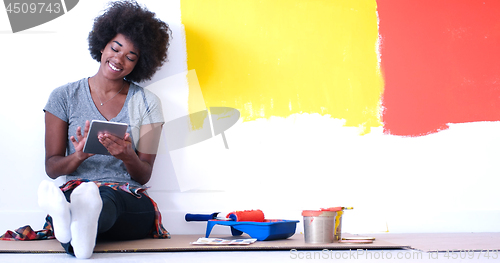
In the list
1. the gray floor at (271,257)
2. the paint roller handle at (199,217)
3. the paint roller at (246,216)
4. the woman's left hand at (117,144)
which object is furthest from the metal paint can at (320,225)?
the woman's left hand at (117,144)

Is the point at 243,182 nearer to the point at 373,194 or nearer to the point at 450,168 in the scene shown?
the point at 373,194

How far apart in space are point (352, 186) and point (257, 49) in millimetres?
817

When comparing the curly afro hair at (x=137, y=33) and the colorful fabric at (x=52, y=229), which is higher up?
the curly afro hair at (x=137, y=33)

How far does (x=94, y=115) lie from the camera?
171 cm

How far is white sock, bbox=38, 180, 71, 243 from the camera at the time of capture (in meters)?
1.03

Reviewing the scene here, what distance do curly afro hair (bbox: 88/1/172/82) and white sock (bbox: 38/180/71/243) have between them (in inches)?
35.7

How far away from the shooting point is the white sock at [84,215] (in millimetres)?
1074

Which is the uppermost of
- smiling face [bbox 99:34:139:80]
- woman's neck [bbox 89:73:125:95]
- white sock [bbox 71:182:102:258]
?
smiling face [bbox 99:34:139:80]

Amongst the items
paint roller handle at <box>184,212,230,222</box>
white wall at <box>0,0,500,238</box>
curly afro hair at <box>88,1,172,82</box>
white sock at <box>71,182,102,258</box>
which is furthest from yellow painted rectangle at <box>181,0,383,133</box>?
white sock at <box>71,182,102,258</box>

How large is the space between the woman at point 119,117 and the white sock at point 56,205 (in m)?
0.26

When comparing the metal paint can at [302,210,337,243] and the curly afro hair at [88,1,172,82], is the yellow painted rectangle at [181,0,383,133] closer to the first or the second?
the curly afro hair at [88,1,172,82]

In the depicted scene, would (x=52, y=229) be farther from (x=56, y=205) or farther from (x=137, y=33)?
(x=137, y=33)

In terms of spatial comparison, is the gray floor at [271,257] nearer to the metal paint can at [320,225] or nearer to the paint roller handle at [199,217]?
the metal paint can at [320,225]

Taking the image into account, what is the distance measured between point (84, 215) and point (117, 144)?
398 millimetres
